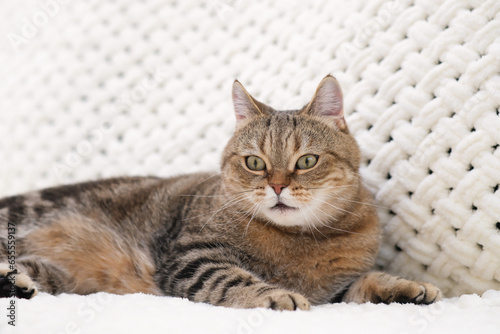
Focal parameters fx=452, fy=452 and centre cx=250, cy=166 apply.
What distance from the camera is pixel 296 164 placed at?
1.14 meters

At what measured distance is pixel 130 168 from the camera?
5.94ft

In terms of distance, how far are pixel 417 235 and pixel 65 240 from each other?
39.4 inches

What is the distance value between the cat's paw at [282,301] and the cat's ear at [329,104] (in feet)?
1.70

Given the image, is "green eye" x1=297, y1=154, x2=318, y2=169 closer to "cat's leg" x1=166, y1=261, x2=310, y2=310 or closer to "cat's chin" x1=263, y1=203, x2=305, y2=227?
"cat's chin" x1=263, y1=203, x2=305, y2=227

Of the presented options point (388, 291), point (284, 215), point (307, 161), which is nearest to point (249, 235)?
point (284, 215)

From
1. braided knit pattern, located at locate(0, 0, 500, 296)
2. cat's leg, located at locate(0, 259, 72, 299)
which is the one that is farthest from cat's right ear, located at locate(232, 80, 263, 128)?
cat's leg, located at locate(0, 259, 72, 299)

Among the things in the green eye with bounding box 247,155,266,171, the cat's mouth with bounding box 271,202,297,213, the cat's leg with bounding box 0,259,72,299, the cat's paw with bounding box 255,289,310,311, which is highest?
the green eye with bounding box 247,155,266,171

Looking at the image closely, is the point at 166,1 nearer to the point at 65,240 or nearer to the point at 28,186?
the point at 28,186

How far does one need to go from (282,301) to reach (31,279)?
2.16 feet

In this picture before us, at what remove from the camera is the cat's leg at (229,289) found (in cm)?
90

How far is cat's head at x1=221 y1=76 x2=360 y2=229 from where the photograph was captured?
110cm

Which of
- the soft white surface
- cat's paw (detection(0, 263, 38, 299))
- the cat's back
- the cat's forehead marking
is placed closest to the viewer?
the soft white surface

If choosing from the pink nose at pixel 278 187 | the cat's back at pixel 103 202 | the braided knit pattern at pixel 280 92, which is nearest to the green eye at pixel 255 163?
the pink nose at pixel 278 187

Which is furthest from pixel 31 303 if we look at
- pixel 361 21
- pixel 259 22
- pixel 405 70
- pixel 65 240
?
pixel 259 22
